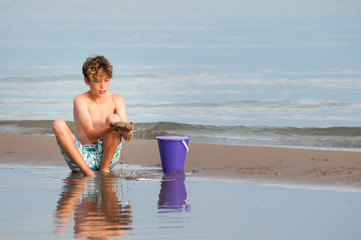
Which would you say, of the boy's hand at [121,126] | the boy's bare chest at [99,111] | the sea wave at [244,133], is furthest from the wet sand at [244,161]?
the sea wave at [244,133]

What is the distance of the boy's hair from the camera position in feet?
21.3

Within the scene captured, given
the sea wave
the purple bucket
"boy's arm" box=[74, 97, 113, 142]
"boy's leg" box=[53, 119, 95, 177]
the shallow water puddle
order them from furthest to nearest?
1. the sea wave
2. the purple bucket
3. "boy's arm" box=[74, 97, 113, 142]
4. "boy's leg" box=[53, 119, 95, 177]
5. the shallow water puddle

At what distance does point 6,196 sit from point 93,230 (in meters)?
1.50

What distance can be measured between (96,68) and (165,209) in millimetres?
2004

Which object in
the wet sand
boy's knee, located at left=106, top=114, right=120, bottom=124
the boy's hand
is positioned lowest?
the wet sand

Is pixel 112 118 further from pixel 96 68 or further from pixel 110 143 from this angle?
pixel 96 68

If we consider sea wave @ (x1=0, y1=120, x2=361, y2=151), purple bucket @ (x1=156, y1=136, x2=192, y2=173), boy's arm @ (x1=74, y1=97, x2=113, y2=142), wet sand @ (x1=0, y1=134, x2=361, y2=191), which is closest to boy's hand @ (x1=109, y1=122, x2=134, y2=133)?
boy's arm @ (x1=74, y1=97, x2=113, y2=142)

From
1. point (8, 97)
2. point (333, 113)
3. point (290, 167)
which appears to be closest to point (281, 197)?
point (290, 167)

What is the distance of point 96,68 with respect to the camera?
6480 millimetres

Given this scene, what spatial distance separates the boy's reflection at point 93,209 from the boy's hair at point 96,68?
1025 mm

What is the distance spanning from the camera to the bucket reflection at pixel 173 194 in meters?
5.11

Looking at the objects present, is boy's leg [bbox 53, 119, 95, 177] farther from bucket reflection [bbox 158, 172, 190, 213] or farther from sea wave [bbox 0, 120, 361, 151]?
sea wave [bbox 0, 120, 361, 151]

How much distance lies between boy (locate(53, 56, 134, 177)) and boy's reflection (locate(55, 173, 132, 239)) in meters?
0.31

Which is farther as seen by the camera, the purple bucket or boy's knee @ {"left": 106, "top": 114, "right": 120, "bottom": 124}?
the purple bucket
